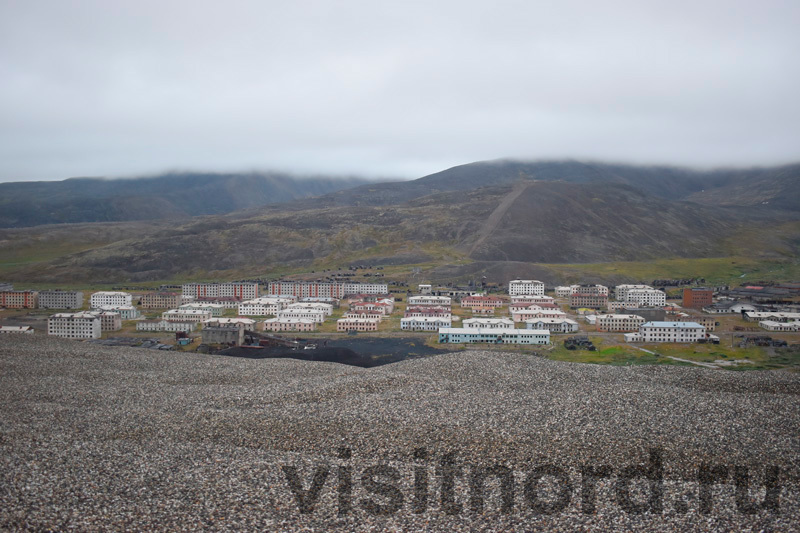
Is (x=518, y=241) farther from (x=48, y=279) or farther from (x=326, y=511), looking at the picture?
(x=326, y=511)

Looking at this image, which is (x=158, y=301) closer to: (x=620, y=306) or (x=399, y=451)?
(x=620, y=306)

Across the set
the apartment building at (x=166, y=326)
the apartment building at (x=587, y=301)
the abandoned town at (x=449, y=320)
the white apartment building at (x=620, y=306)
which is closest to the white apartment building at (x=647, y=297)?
the abandoned town at (x=449, y=320)

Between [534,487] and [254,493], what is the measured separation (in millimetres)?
7860

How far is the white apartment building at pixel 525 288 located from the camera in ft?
259

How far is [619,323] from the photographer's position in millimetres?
53281

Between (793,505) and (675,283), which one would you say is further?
(675,283)

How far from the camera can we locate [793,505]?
16141 millimetres

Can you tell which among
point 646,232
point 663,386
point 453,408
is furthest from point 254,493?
point 646,232

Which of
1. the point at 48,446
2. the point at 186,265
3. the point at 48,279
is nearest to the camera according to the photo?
the point at 48,446

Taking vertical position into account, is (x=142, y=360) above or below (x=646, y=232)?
below

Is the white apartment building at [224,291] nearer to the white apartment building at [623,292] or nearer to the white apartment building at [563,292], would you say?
the white apartment building at [563,292]

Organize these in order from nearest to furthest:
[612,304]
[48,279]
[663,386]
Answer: [663,386] → [612,304] → [48,279]

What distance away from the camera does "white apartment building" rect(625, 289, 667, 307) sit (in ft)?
230

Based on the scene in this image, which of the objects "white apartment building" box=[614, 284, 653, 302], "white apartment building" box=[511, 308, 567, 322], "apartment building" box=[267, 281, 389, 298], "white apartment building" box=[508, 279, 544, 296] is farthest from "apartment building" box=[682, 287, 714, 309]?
"apartment building" box=[267, 281, 389, 298]
